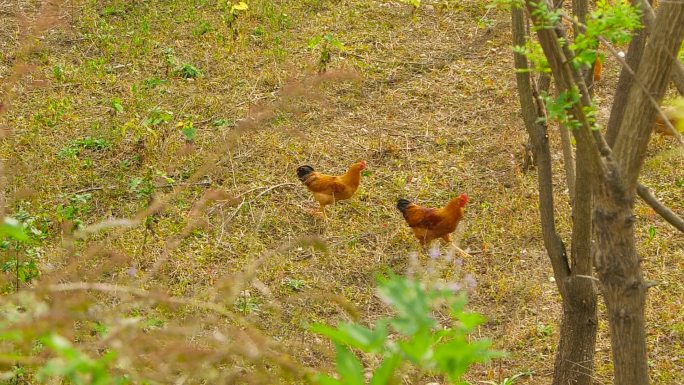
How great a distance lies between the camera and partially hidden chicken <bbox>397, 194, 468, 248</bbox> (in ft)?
19.8

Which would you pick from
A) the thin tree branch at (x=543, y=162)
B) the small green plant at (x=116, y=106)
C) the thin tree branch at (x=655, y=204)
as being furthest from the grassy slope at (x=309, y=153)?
the thin tree branch at (x=655, y=204)

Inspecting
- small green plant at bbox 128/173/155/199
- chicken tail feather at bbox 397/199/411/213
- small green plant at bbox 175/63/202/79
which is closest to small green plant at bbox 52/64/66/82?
small green plant at bbox 175/63/202/79

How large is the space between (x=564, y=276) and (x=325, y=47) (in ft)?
13.9

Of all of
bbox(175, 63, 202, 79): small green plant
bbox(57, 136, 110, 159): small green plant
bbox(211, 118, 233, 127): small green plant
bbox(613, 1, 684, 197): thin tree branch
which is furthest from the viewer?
bbox(175, 63, 202, 79): small green plant

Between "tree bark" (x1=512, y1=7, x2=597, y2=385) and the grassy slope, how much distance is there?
0.52 meters

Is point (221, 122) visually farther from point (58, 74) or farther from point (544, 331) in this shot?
point (544, 331)

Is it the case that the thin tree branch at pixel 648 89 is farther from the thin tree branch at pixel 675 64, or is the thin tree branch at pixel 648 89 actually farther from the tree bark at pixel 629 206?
the thin tree branch at pixel 675 64

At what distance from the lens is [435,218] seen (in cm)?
604

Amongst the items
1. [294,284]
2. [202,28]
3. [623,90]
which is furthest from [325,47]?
[623,90]

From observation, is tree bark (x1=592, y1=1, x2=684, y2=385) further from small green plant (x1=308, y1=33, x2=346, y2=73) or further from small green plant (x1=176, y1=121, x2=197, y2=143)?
small green plant (x1=308, y1=33, x2=346, y2=73)

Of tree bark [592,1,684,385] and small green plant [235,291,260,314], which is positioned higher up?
tree bark [592,1,684,385]

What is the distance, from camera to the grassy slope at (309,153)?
18.6 feet

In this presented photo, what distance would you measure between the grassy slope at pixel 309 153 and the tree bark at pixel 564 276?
0.52 m

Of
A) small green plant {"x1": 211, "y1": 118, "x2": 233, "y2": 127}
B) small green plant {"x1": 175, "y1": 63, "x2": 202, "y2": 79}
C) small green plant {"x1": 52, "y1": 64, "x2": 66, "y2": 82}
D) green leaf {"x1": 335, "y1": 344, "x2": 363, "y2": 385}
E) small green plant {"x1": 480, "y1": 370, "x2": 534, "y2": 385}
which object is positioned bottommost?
small green plant {"x1": 52, "y1": 64, "x2": 66, "y2": 82}
